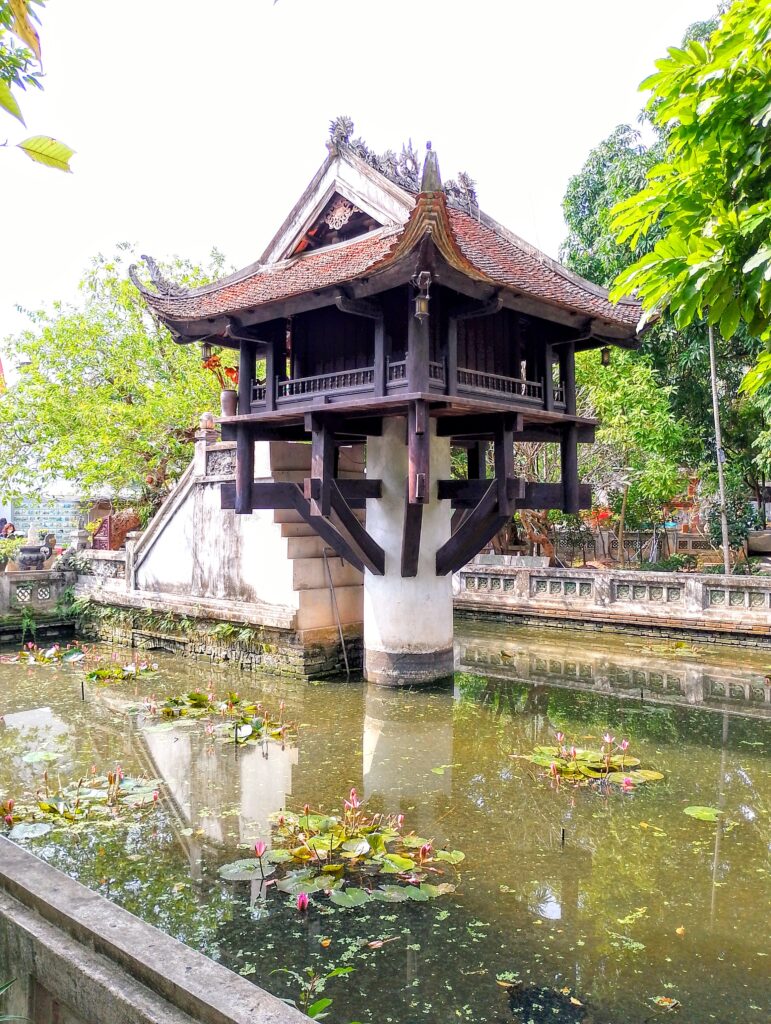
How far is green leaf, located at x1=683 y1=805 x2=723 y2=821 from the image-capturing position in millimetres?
5203

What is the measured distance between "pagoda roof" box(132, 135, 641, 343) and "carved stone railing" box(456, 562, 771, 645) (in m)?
4.40

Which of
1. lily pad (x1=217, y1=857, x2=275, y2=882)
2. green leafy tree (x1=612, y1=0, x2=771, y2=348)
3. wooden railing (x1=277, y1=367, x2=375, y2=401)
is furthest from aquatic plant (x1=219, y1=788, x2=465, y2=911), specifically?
wooden railing (x1=277, y1=367, x2=375, y2=401)

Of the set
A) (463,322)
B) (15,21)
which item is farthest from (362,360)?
(15,21)

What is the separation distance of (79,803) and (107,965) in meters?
3.63

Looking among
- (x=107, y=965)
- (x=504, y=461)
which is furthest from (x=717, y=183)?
(x=504, y=461)

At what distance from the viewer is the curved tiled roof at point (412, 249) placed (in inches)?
275

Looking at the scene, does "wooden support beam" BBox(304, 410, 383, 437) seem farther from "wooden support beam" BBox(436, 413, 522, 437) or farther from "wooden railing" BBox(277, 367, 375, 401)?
"wooden support beam" BBox(436, 413, 522, 437)

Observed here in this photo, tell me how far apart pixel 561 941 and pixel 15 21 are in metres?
4.02

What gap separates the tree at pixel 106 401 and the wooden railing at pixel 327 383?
6583mm

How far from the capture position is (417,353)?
24.9 ft

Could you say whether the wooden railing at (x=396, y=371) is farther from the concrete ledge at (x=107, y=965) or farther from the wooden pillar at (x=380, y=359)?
the concrete ledge at (x=107, y=965)

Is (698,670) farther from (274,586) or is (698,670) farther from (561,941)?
(561,941)

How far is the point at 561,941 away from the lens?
3.71 m

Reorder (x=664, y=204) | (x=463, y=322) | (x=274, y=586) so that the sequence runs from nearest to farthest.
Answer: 1. (x=664, y=204)
2. (x=463, y=322)
3. (x=274, y=586)
